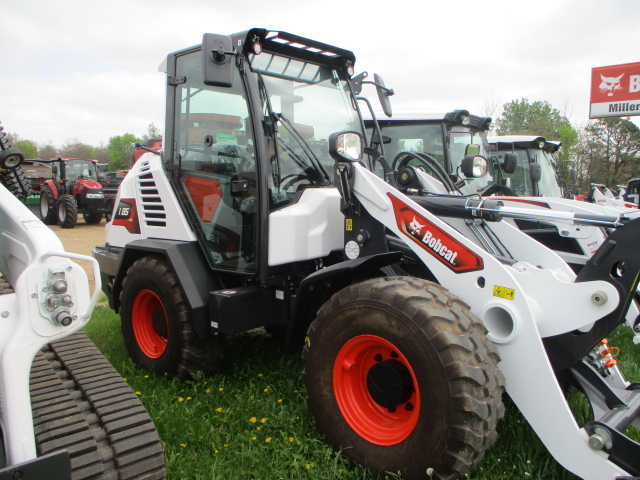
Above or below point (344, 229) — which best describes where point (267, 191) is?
above

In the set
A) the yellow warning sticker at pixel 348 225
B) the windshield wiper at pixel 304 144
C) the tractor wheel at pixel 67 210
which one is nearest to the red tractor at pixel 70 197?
the tractor wheel at pixel 67 210

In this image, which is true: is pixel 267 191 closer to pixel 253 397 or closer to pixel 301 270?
pixel 301 270

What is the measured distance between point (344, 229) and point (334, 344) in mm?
831

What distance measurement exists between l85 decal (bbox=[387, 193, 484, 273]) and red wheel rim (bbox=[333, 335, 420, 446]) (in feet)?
1.77

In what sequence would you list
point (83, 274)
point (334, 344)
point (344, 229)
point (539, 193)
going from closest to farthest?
1. point (83, 274)
2. point (334, 344)
3. point (344, 229)
4. point (539, 193)

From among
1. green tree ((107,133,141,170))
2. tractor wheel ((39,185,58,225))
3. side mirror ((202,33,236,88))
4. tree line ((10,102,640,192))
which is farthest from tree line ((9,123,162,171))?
side mirror ((202,33,236,88))

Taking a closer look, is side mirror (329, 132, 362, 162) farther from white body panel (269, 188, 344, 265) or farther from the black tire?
the black tire

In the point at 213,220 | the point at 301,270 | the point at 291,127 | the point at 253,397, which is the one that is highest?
the point at 291,127

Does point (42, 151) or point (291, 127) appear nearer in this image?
point (291, 127)

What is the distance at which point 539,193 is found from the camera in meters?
10.0

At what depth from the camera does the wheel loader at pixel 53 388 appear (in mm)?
1571

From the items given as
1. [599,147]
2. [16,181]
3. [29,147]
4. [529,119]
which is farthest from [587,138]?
[29,147]

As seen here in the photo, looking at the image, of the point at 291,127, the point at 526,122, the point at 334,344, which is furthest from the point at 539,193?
the point at 526,122

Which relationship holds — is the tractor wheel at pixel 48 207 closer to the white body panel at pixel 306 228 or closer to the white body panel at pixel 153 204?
the white body panel at pixel 153 204
